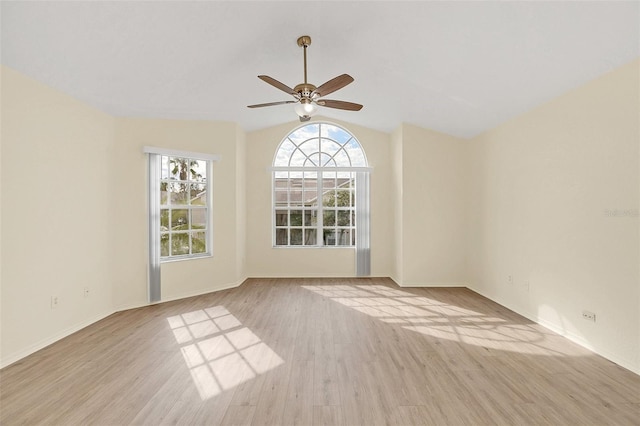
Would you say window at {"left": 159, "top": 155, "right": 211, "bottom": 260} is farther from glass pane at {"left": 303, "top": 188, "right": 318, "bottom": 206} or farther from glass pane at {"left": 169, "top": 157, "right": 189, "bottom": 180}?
glass pane at {"left": 303, "top": 188, "right": 318, "bottom": 206}

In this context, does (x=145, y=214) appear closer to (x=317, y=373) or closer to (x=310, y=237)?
(x=310, y=237)

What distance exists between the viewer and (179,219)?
14.8ft

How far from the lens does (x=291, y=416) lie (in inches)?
72.2

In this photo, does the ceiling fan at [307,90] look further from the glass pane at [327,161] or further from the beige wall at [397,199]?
the glass pane at [327,161]

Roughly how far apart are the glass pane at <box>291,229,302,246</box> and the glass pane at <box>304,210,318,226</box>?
0.24 m

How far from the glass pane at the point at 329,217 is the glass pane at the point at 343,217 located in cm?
12

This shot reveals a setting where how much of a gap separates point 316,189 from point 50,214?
398 centimetres

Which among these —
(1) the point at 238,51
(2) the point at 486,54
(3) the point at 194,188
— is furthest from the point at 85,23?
(2) the point at 486,54

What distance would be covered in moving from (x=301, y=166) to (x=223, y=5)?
3565mm

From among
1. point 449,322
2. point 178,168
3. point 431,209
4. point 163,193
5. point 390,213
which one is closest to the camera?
point 449,322

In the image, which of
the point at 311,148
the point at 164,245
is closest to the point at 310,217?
the point at 311,148

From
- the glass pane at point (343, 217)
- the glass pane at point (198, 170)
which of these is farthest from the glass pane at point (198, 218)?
the glass pane at point (343, 217)

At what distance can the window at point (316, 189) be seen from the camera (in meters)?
5.82

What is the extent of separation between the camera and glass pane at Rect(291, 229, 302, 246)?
5820mm
